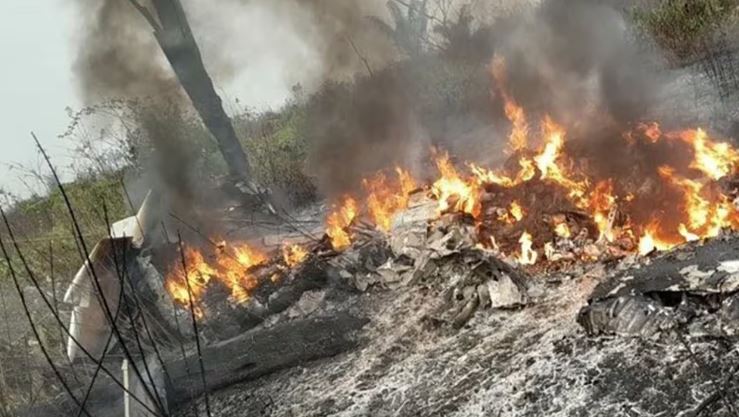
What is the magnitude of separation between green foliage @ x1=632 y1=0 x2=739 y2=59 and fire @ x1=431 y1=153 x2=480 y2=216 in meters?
4.90

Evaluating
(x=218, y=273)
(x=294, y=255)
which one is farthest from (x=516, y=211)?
(x=218, y=273)

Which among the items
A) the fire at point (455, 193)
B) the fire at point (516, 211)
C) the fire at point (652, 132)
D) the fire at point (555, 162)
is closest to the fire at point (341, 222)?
the fire at point (455, 193)

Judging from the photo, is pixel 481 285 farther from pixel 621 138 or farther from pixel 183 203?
pixel 183 203

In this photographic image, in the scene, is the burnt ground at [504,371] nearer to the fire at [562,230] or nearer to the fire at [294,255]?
the fire at [562,230]

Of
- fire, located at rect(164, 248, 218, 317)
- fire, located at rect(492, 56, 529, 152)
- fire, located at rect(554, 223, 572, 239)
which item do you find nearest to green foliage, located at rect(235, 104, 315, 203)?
fire, located at rect(164, 248, 218, 317)

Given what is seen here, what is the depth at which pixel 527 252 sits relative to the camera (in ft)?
25.0

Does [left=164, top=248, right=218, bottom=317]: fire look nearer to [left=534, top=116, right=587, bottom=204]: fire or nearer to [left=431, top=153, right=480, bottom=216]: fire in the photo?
[left=431, top=153, right=480, bottom=216]: fire

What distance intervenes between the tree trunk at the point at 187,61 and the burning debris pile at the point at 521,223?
12.9ft

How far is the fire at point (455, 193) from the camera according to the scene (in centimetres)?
887

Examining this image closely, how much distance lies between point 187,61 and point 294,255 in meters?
5.60

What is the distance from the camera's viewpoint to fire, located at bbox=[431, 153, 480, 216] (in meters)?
8.87

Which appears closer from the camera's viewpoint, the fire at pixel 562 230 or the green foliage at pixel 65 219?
the fire at pixel 562 230

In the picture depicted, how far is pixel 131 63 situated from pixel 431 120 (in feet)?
23.6

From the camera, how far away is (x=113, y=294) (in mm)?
8805
